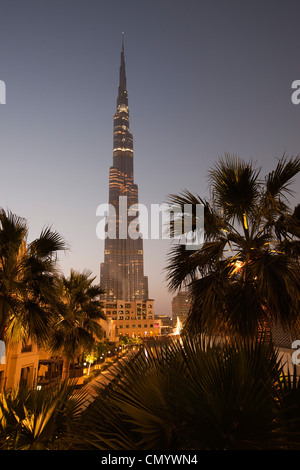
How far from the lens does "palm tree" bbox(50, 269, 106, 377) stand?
16.4 meters

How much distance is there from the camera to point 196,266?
640 cm

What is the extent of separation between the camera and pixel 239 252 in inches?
246

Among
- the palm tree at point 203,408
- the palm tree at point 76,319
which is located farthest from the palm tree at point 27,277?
the palm tree at point 76,319

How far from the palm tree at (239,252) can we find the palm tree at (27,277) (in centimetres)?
379

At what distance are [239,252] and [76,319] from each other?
567 inches

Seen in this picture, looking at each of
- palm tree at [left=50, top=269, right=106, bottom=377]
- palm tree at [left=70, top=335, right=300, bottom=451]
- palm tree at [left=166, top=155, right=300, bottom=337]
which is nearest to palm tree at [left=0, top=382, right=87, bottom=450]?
palm tree at [left=70, top=335, right=300, bottom=451]

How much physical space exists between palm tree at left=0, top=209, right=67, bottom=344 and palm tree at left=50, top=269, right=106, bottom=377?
5911 millimetres

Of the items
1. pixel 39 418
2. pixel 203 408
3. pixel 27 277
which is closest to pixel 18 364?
pixel 27 277

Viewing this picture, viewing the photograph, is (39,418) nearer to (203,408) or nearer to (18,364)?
(203,408)

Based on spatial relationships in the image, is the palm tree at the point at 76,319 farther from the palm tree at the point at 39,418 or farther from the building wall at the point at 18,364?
the palm tree at the point at 39,418

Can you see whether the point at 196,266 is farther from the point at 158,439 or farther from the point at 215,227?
the point at 158,439

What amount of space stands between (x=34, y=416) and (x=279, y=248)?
5.23m

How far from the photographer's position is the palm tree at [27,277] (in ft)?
24.9

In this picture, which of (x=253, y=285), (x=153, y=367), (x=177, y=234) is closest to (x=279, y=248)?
(x=253, y=285)
